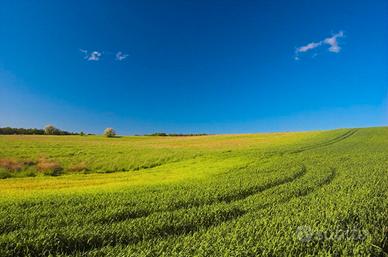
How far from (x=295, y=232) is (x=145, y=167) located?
21153 mm

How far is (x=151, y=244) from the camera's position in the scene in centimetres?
770

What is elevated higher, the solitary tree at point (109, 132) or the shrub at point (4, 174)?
the solitary tree at point (109, 132)

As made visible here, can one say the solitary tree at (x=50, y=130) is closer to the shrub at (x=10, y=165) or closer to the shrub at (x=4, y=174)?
the shrub at (x=10, y=165)

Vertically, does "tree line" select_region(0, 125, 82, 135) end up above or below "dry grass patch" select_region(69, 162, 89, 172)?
above

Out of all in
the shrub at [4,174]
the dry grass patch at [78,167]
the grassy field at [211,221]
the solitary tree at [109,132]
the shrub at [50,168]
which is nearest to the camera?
the grassy field at [211,221]

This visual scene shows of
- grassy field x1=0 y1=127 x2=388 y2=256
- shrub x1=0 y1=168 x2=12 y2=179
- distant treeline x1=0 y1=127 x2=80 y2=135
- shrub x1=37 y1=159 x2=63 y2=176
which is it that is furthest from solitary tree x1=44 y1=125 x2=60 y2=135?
grassy field x1=0 y1=127 x2=388 y2=256

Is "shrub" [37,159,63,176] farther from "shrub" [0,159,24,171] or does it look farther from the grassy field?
the grassy field

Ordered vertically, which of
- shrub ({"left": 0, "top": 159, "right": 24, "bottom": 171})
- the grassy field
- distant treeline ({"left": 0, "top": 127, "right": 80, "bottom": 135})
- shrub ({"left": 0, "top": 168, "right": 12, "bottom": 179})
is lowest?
the grassy field

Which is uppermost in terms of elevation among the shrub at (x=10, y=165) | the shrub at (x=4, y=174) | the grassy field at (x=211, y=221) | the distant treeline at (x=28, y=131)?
the distant treeline at (x=28, y=131)

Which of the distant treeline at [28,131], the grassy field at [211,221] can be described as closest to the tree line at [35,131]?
the distant treeline at [28,131]

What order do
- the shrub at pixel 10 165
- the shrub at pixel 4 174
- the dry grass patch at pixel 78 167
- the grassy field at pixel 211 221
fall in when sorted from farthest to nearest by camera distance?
the dry grass patch at pixel 78 167, the shrub at pixel 10 165, the shrub at pixel 4 174, the grassy field at pixel 211 221

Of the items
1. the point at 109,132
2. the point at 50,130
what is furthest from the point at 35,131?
the point at 109,132

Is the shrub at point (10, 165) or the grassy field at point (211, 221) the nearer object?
the grassy field at point (211, 221)

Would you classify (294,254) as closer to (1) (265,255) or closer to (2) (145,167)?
(1) (265,255)
